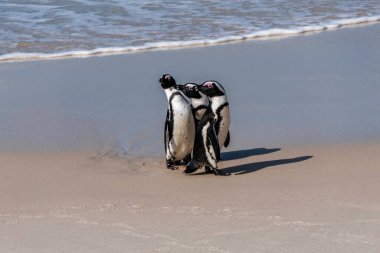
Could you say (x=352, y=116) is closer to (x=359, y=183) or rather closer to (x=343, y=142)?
(x=343, y=142)

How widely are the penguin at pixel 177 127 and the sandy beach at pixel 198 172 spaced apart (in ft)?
0.44

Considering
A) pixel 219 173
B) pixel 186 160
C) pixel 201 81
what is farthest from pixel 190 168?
pixel 201 81

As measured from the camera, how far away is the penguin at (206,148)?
6625 millimetres

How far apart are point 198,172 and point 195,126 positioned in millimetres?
377

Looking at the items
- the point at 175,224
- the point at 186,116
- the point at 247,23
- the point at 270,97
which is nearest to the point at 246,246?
the point at 175,224

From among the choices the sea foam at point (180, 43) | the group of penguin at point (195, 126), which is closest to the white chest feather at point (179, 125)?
the group of penguin at point (195, 126)

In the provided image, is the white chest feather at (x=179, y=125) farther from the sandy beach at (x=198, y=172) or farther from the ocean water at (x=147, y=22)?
the ocean water at (x=147, y=22)

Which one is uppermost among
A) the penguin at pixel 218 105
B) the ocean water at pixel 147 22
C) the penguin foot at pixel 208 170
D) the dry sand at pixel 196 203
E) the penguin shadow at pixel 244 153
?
the penguin at pixel 218 105

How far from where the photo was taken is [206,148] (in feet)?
21.9

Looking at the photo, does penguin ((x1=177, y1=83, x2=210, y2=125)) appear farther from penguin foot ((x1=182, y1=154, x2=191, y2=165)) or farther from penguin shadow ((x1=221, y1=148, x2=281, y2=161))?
→ penguin shadow ((x1=221, y1=148, x2=281, y2=161))

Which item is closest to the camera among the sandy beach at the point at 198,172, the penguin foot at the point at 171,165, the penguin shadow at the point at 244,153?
the sandy beach at the point at 198,172

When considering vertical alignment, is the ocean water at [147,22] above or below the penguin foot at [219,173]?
below

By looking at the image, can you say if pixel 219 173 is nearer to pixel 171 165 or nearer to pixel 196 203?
pixel 171 165

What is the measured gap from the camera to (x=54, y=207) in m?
5.67
